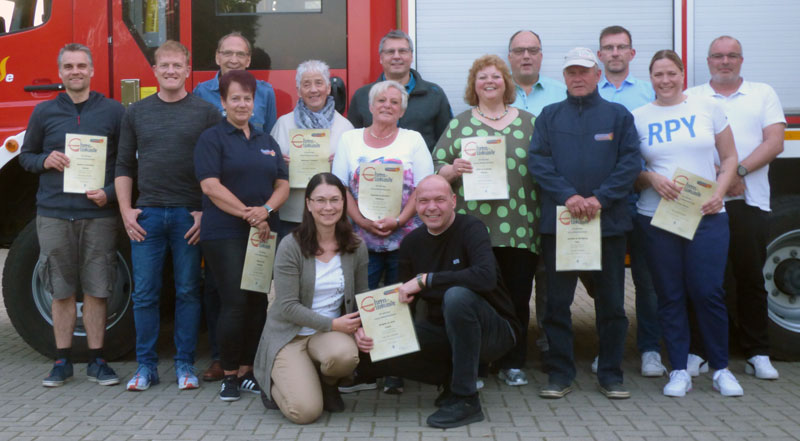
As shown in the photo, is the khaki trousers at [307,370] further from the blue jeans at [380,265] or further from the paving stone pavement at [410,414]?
the blue jeans at [380,265]

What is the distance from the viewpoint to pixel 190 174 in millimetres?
4727

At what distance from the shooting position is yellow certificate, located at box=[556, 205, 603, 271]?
14.3 feet

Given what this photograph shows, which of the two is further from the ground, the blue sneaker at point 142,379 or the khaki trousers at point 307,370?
the khaki trousers at point 307,370

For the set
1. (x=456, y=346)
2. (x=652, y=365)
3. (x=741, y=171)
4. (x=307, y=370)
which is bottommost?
(x=652, y=365)

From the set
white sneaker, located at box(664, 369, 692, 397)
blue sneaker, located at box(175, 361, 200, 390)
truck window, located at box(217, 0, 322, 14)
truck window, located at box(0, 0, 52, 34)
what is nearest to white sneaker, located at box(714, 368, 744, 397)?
white sneaker, located at box(664, 369, 692, 397)

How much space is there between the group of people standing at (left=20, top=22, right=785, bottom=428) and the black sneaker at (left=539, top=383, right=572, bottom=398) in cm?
1

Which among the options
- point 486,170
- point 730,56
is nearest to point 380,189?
point 486,170

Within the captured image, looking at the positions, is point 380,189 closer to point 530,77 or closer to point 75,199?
point 530,77

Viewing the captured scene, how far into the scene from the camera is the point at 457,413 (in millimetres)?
4059

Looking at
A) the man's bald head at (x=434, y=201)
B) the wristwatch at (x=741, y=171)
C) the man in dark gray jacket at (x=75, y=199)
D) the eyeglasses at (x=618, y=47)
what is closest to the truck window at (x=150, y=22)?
the man in dark gray jacket at (x=75, y=199)

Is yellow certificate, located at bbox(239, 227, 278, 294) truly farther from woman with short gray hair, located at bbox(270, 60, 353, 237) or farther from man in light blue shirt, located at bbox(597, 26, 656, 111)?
man in light blue shirt, located at bbox(597, 26, 656, 111)

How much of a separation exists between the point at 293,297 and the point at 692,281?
2217mm

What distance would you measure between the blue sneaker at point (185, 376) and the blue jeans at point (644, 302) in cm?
272

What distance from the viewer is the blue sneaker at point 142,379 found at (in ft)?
15.6
